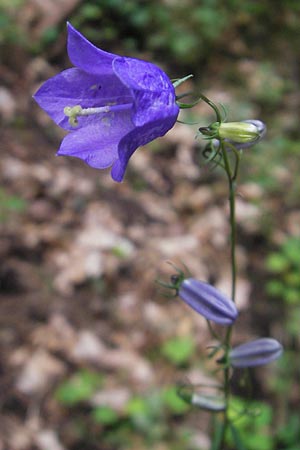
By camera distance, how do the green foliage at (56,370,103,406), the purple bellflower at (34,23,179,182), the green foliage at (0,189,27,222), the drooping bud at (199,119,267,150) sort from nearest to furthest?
the purple bellflower at (34,23,179,182)
the drooping bud at (199,119,267,150)
the green foliage at (56,370,103,406)
the green foliage at (0,189,27,222)

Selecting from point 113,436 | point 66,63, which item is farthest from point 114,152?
point 66,63

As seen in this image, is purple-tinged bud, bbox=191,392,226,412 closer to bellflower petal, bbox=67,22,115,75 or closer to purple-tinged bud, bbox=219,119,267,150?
purple-tinged bud, bbox=219,119,267,150

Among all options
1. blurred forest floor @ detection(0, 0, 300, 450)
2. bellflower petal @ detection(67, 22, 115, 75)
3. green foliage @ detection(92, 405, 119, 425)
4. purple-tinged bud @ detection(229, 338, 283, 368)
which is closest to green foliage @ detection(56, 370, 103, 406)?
blurred forest floor @ detection(0, 0, 300, 450)

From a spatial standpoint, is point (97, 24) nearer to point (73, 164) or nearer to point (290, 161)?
point (73, 164)

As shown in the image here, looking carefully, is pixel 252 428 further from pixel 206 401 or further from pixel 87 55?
pixel 87 55

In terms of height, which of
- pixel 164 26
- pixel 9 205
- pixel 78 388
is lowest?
pixel 78 388

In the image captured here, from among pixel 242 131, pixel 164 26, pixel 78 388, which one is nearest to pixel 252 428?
pixel 78 388
